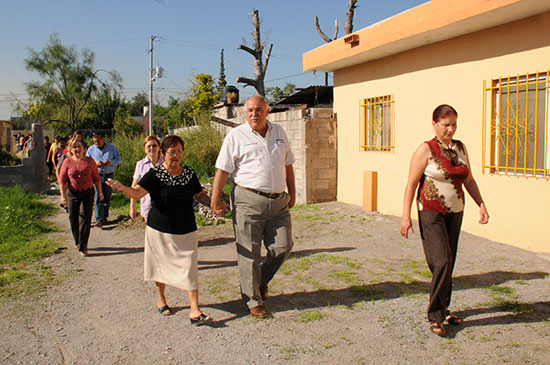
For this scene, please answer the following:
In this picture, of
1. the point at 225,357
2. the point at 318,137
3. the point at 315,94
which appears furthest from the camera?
the point at 315,94

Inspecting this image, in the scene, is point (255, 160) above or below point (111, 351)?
above

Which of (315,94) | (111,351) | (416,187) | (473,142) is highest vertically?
(315,94)

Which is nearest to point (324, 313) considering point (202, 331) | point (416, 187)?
point (202, 331)

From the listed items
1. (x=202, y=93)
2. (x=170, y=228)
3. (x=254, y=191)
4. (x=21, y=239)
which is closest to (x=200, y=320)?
(x=170, y=228)

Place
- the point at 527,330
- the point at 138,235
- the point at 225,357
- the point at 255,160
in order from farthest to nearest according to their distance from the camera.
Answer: the point at 138,235, the point at 255,160, the point at 527,330, the point at 225,357

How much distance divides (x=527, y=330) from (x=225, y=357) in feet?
7.84

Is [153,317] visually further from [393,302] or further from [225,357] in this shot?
[393,302]

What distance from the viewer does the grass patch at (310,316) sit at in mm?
4344

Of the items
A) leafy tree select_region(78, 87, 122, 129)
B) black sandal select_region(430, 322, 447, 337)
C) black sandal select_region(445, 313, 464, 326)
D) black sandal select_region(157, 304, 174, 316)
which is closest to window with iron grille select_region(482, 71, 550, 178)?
black sandal select_region(445, 313, 464, 326)

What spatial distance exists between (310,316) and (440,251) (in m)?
1.27

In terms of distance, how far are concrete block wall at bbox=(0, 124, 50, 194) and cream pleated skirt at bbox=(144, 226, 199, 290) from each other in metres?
11.0

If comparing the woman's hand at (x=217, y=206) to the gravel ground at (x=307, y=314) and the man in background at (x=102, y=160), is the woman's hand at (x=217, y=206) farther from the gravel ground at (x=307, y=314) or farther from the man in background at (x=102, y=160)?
the man in background at (x=102, y=160)

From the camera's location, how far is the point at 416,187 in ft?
13.3

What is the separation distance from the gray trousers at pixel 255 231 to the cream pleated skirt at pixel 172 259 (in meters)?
0.43
